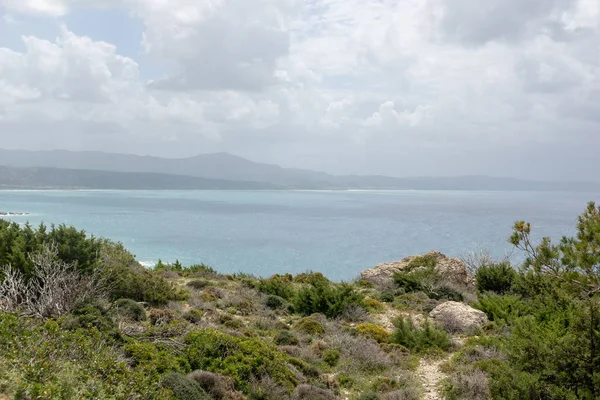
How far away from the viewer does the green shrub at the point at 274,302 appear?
16.1 meters

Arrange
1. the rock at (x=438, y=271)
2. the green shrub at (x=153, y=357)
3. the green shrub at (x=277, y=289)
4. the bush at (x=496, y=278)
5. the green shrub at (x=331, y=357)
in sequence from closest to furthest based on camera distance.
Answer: the green shrub at (x=153, y=357)
the green shrub at (x=331, y=357)
the green shrub at (x=277, y=289)
the bush at (x=496, y=278)
the rock at (x=438, y=271)

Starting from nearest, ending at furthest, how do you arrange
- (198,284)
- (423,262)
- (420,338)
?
(420,338) < (198,284) < (423,262)

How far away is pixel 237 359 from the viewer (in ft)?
26.2

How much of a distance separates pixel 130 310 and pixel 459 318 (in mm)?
9657

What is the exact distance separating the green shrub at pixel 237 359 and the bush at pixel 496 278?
46.8 feet

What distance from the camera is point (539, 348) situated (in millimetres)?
6594

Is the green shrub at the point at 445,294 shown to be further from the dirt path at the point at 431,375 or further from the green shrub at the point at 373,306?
the dirt path at the point at 431,375

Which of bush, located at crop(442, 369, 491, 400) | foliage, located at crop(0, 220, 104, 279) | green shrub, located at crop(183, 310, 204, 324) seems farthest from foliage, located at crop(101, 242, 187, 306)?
bush, located at crop(442, 369, 491, 400)

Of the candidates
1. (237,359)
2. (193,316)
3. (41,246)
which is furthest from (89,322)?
(41,246)

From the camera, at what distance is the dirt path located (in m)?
8.74

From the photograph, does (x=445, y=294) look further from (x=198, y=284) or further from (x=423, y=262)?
(x=198, y=284)

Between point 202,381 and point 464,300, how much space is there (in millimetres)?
13920

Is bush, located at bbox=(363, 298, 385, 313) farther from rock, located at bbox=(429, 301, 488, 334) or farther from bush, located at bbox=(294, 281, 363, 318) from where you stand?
rock, located at bbox=(429, 301, 488, 334)

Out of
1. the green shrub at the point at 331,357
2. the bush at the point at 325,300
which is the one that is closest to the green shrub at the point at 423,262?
the bush at the point at 325,300
